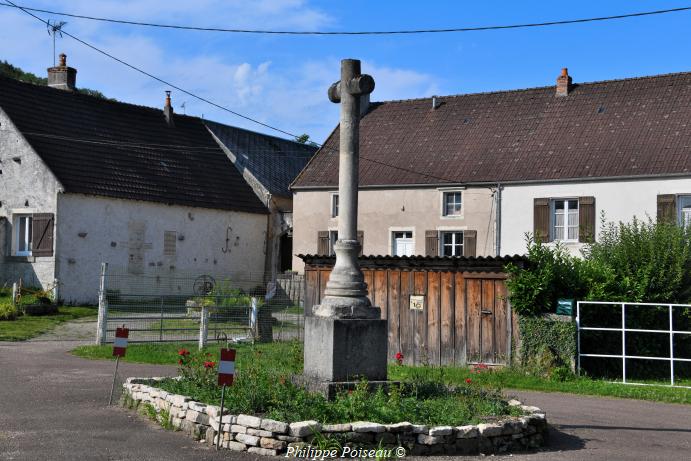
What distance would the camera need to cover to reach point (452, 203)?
1286 inches

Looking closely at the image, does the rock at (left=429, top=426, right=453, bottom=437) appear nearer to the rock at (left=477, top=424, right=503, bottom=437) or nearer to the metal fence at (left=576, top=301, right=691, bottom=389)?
the rock at (left=477, top=424, right=503, bottom=437)

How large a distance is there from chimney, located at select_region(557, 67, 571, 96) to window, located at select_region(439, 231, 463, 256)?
7354 mm

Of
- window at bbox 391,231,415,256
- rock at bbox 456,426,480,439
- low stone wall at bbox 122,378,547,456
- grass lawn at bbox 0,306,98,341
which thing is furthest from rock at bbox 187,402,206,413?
window at bbox 391,231,415,256

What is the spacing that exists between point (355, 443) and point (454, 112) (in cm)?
2825

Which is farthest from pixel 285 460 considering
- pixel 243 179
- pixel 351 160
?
pixel 243 179

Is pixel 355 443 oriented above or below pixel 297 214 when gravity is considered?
below

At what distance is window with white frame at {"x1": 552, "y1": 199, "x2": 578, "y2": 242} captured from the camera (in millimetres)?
30062

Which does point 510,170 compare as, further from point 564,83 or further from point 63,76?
point 63,76

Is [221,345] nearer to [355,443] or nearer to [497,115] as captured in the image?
[355,443]

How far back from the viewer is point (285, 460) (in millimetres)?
8930

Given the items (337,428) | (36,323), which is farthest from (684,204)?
(337,428)

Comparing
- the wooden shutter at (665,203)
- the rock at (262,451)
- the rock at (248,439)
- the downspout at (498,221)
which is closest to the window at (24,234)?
the downspout at (498,221)

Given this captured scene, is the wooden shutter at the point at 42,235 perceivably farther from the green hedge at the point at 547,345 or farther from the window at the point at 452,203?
the green hedge at the point at 547,345

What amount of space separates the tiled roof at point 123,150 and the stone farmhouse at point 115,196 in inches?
2.2
